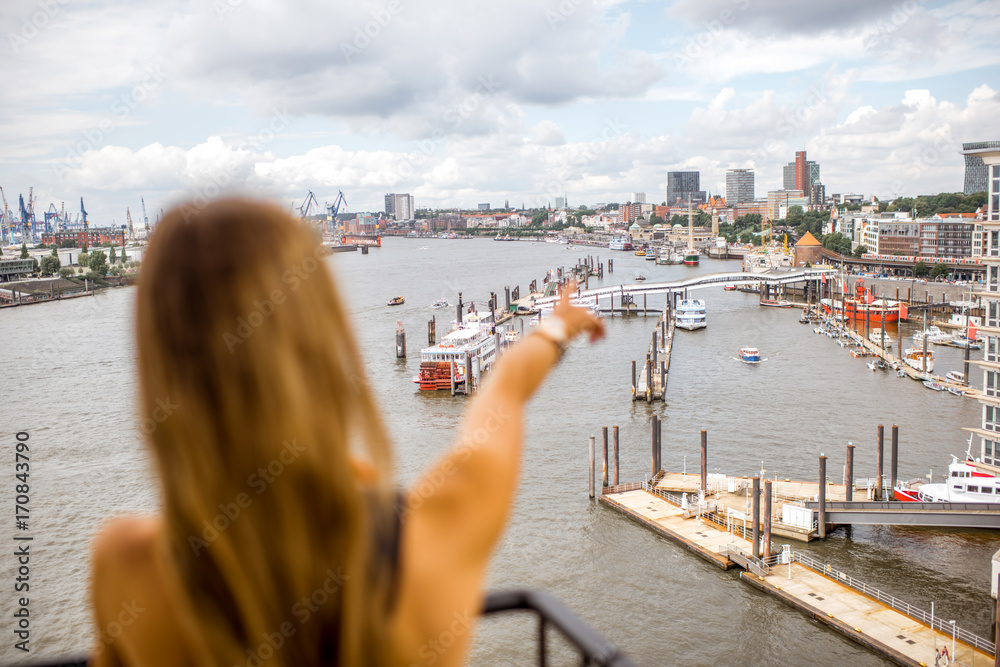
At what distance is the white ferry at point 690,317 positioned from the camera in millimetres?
23734

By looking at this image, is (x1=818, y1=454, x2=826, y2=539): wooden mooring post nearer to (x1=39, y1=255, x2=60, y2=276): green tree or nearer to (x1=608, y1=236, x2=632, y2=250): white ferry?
(x1=39, y1=255, x2=60, y2=276): green tree

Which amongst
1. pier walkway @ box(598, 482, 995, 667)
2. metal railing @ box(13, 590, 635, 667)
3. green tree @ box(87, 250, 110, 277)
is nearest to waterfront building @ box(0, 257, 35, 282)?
green tree @ box(87, 250, 110, 277)

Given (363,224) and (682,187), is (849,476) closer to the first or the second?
(363,224)

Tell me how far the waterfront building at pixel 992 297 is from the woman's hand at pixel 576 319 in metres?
8.69

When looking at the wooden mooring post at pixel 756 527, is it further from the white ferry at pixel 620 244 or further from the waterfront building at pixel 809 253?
the white ferry at pixel 620 244

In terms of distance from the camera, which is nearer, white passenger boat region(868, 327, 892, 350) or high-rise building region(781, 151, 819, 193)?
white passenger boat region(868, 327, 892, 350)

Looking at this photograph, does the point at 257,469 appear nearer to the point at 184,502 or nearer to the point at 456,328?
the point at 184,502

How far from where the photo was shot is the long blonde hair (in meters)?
0.40

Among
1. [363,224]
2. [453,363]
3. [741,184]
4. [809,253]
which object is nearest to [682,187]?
[741,184]

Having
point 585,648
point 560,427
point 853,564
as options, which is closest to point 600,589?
point 853,564

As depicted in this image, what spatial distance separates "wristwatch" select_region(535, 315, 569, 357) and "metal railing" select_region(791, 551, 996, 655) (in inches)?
280

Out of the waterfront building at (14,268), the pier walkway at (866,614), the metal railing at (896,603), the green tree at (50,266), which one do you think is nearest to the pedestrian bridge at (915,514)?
the metal railing at (896,603)

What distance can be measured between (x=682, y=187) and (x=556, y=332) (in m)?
124

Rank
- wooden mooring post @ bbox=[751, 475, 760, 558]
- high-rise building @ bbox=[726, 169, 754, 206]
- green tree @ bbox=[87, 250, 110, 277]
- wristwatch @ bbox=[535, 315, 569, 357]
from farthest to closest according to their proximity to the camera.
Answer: high-rise building @ bbox=[726, 169, 754, 206]
green tree @ bbox=[87, 250, 110, 277]
wooden mooring post @ bbox=[751, 475, 760, 558]
wristwatch @ bbox=[535, 315, 569, 357]
